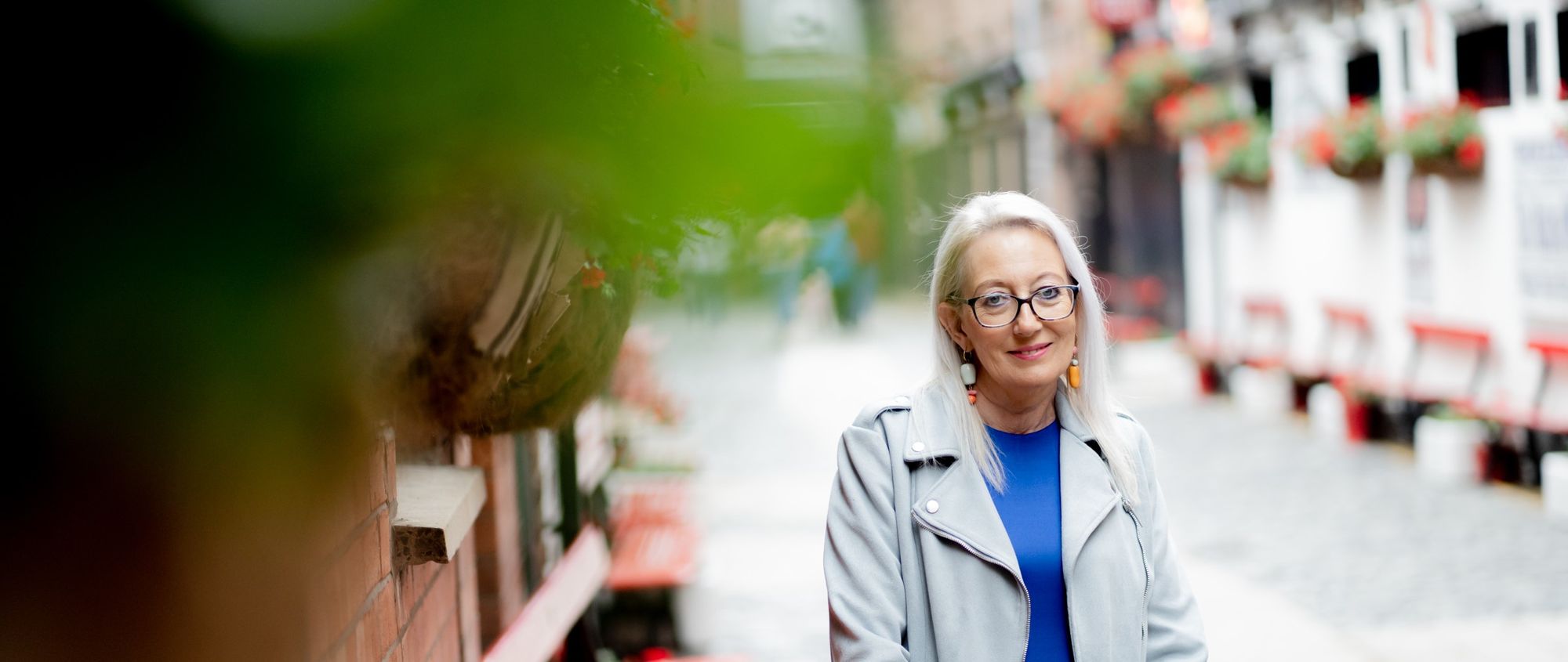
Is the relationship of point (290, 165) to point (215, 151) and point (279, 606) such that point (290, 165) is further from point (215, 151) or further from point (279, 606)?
point (279, 606)

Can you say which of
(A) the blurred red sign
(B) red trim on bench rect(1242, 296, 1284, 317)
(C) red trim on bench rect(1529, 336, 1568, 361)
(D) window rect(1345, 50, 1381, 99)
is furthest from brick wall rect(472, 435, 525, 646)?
(A) the blurred red sign

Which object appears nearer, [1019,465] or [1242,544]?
Result: [1019,465]

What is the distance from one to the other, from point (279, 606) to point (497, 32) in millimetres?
353

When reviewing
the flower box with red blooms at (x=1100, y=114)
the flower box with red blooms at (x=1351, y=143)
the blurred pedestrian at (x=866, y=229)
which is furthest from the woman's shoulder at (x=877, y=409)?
the flower box with red blooms at (x=1100, y=114)

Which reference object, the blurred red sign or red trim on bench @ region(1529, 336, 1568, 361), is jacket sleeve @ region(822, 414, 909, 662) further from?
the blurred red sign

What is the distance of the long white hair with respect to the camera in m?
2.22

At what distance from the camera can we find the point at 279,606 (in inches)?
27.5

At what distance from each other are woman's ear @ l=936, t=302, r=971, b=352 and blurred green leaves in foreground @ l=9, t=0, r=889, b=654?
5.71 feet

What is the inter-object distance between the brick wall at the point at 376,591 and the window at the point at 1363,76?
10.5m

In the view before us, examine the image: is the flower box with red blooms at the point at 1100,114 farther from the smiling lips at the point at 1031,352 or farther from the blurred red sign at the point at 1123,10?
the smiling lips at the point at 1031,352

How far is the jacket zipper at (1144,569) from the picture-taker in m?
2.18

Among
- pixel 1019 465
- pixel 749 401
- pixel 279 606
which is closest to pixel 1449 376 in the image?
pixel 749 401

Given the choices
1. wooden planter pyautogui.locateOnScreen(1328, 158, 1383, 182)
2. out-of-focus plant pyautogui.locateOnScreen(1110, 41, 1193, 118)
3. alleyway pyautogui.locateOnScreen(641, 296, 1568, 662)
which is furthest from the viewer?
out-of-focus plant pyautogui.locateOnScreen(1110, 41, 1193, 118)

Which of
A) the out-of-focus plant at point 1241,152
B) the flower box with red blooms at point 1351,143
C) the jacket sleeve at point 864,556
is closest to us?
the jacket sleeve at point 864,556
